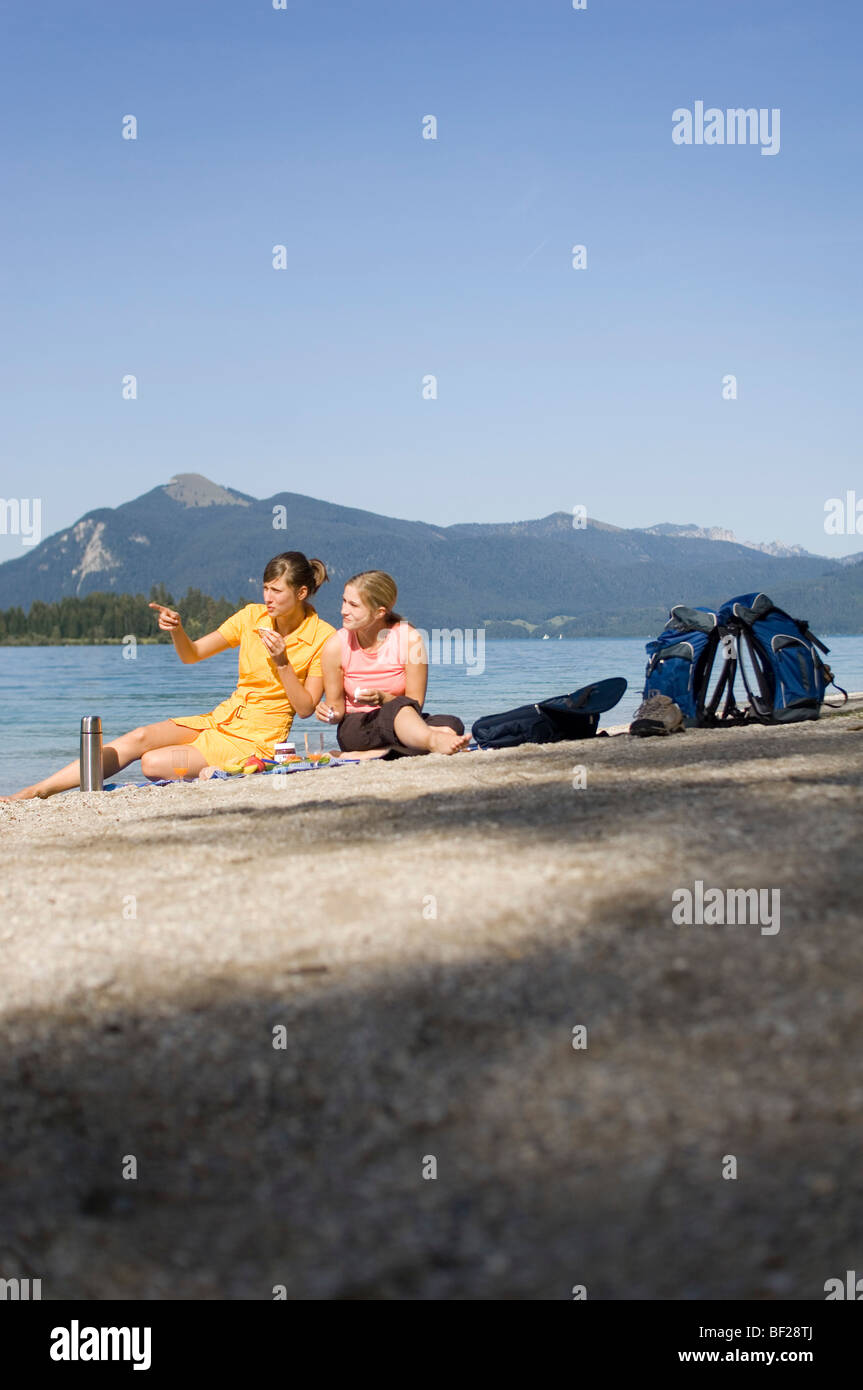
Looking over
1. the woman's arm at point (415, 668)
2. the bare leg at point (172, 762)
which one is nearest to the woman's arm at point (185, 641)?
the bare leg at point (172, 762)

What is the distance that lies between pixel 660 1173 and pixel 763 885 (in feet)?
4.55

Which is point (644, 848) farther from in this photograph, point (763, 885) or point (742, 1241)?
point (742, 1241)

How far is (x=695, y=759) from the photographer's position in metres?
6.36

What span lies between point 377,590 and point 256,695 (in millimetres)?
1312

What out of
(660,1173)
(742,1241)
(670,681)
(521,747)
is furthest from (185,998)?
(670,681)

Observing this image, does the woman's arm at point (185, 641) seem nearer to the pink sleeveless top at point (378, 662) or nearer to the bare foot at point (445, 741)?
the pink sleeveless top at point (378, 662)

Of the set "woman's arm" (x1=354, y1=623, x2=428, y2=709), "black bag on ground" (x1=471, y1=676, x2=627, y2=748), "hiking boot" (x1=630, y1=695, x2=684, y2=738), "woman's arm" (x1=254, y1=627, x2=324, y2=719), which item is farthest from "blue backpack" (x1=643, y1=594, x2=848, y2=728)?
"woman's arm" (x1=254, y1=627, x2=324, y2=719)

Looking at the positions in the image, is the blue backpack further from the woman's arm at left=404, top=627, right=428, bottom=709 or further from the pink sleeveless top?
the pink sleeveless top

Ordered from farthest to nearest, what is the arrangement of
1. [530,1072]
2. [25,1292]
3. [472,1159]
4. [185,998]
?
[185,998] → [530,1072] → [472,1159] → [25,1292]

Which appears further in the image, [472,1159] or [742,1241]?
[472,1159]

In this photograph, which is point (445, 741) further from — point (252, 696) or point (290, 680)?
point (252, 696)

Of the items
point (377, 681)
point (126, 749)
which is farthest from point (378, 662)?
point (126, 749)

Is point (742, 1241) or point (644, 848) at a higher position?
point (644, 848)
